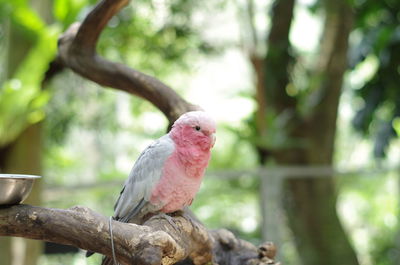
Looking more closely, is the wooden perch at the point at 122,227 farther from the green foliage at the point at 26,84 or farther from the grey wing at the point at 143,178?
the green foliage at the point at 26,84

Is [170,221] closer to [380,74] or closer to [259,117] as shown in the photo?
[259,117]

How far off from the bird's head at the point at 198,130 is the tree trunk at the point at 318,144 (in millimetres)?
2227

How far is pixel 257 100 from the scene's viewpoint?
3473 millimetres

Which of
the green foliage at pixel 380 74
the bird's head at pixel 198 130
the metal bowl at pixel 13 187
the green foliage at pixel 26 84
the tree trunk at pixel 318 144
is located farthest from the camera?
the green foliage at pixel 380 74

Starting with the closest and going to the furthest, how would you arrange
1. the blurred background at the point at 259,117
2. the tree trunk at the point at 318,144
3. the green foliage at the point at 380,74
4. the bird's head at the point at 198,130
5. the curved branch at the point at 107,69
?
the bird's head at the point at 198,130 < the curved branch at the point at 107,69 < the blurred background at the point at 259,117 < the tree trunk at the point at 318,144 < the green foliage at the point at 380,74

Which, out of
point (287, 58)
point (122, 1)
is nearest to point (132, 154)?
point (287, 58)

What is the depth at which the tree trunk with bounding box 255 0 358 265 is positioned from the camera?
3.68 m

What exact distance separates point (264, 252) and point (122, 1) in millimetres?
1048

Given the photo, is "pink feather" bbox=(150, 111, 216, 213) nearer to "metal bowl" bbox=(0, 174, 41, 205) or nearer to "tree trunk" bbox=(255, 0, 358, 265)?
"metal bowl" bbox=(0, 174, 41, 205)

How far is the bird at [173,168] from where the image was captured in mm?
1431

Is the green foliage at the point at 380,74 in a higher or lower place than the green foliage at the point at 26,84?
higher

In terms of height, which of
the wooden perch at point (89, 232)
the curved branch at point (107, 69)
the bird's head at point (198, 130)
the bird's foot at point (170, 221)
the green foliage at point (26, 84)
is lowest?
the wooden perch at point (89, 232)

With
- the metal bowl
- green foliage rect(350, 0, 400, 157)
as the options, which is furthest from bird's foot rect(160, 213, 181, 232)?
green foliage rect(350, 0, 400, 157)

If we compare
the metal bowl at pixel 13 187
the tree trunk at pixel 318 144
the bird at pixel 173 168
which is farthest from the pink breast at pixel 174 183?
the tree trunk at pixel 318 144
